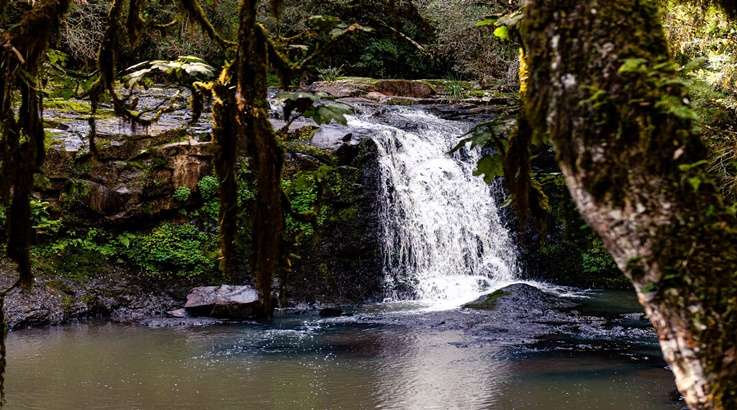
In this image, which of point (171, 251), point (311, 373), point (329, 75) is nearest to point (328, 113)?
point (311, 373)

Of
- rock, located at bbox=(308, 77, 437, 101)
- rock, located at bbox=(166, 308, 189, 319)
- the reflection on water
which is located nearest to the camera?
the reflection on water

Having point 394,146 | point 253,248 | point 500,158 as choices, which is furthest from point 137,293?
point 500,158

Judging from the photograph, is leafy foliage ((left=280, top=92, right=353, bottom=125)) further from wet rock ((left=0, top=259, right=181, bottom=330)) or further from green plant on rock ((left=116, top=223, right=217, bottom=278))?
green plant on rock ((left=116, top=223, right=217, bottom=278))

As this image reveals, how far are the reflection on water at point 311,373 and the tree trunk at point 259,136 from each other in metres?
3.55

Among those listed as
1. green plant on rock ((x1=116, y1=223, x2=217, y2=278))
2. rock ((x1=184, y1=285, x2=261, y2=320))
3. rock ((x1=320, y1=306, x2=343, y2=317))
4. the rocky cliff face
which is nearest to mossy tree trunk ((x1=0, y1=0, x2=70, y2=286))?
rock ((x1=184, y1=285, x2=261, y2=320))

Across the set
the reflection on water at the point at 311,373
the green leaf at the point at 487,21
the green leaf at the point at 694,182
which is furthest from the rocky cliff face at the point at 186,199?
the green leaf at the point at 694,182

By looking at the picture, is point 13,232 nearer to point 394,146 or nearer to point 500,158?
point 500,158

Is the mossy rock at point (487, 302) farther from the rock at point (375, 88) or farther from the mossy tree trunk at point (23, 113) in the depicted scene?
the rock at point (375, 88)

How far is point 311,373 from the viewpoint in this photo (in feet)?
23.6

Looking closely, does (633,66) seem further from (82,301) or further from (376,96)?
(376,96)

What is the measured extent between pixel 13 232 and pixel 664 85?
2.66 metres

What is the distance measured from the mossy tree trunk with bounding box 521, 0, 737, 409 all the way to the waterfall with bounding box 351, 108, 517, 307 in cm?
1087

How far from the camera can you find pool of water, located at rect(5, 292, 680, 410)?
6.29 meters

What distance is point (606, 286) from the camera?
1385cm
